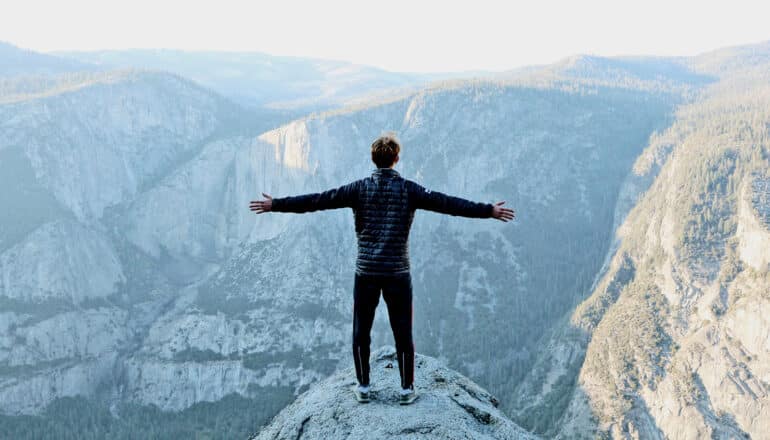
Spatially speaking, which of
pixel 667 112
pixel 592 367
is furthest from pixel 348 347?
pixel 667 112

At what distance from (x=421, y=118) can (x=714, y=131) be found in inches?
2864

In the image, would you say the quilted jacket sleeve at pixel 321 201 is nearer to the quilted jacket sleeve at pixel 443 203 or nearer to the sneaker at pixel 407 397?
the quilted jacket sleeve at pixel 443 203

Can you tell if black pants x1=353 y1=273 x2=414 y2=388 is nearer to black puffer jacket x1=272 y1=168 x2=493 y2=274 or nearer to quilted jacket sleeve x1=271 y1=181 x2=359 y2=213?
black puffer jacket x1=272 y1=168 x2=493 y2=274

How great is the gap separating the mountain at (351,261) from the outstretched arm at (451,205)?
85.2m

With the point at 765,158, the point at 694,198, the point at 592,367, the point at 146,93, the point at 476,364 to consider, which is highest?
the point at 146,93

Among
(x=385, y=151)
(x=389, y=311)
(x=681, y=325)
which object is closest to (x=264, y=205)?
(x=385, y=151)

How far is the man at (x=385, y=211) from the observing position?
9086 mm

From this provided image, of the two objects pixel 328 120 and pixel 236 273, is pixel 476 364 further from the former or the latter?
pixel 328 120

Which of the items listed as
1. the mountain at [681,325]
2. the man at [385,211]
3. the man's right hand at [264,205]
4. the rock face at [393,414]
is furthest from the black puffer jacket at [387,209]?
the mountain at [681,325]

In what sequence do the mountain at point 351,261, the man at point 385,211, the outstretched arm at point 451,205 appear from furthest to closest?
the mountain at point 351,261
the man at point 385,211
the outstretched arm at point 451,205

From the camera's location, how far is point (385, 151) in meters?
9.16

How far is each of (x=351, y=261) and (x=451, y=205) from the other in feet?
394

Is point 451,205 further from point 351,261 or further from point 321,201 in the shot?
point 351,261

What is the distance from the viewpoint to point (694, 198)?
358 feet
